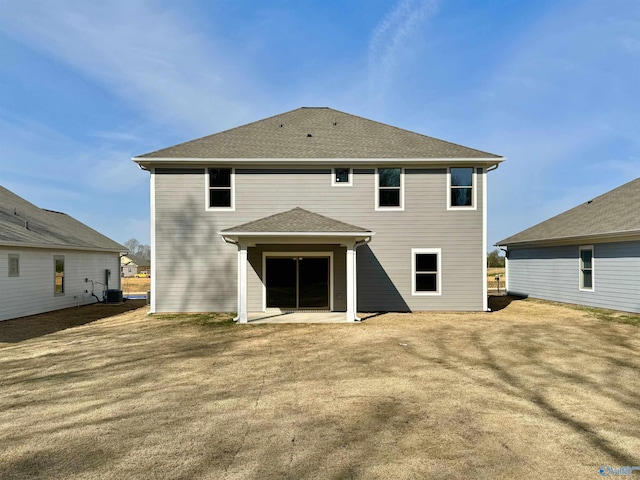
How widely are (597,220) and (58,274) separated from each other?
22421mm

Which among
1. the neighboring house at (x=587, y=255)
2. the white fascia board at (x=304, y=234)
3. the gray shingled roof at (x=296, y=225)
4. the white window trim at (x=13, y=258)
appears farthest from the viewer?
the neighboring house at (x=587, y=255)

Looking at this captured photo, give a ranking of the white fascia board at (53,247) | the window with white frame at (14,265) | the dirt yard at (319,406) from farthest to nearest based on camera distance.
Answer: the window with white frame at (14,265)
the white fascia board at (53,247)
the dirt yard at (319,406)

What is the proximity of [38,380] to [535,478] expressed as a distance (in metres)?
6.98

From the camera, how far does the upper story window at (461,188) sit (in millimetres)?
12836

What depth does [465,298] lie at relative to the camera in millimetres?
12781

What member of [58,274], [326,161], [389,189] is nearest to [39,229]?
[58,274]

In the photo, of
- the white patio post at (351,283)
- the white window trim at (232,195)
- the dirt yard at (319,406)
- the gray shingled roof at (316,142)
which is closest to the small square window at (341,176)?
the gray shingled roof at (316,142)

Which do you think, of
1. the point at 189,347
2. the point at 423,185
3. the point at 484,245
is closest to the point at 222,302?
the point at 189,347

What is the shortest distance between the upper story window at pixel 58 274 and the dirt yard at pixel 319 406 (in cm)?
630

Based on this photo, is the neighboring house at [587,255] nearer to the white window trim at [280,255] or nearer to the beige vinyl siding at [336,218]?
the beige vinyl siding at [336,218]

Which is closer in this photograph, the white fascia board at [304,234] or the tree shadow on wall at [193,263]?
the white fascia board at [304,234]

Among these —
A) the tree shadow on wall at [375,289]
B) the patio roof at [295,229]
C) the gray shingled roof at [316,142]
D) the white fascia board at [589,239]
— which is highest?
the gray shingled roof at [316,142]

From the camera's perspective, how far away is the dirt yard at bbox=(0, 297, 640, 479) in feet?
11.0

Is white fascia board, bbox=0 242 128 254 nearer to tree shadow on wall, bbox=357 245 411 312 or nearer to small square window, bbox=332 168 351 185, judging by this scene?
small square window, bbox=332 168 351 185
